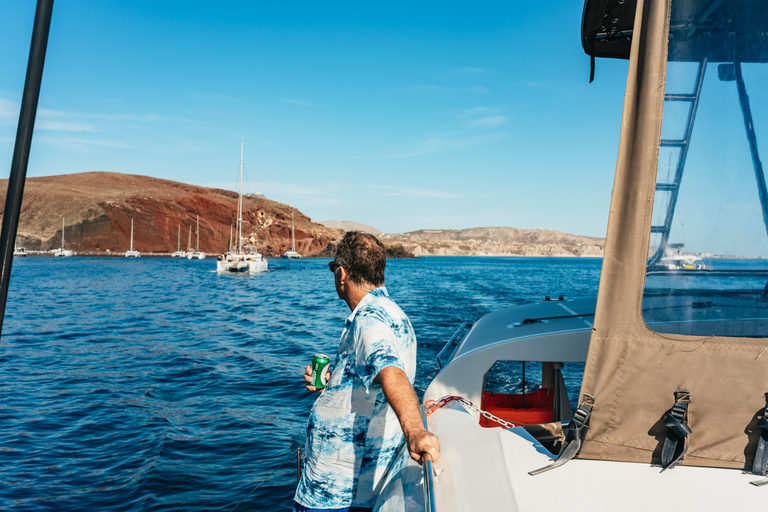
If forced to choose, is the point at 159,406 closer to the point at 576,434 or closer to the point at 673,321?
the point at 576,434

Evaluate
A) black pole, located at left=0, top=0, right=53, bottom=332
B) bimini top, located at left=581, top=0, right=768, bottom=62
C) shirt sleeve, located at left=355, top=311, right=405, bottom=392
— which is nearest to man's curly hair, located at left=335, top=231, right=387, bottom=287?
shirt sleeve, located at left=355, top=311, right=405, bottom=392

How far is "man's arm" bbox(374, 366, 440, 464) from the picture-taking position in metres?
1.72

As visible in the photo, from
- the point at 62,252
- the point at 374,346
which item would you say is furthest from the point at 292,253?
the point at 374,346

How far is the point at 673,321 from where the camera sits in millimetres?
2055

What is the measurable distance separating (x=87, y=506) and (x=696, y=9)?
696 cm

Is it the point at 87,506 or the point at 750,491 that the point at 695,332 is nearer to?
the point at 750,491

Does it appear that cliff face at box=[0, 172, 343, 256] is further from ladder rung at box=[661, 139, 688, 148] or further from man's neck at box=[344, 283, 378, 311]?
ladder rung at box=[661, 139, 688, 148]

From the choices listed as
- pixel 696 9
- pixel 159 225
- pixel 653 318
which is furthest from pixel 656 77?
pixel 159 225

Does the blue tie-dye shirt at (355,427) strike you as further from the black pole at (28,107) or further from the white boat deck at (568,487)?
the black pole at (28,107)

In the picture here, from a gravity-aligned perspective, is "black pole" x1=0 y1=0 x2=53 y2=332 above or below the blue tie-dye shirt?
above

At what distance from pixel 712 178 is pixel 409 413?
1.62 metres

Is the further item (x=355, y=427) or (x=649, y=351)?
(x=355, y=427)

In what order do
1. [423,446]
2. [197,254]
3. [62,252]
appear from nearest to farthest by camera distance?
[423,446], [62,252], [197,254]

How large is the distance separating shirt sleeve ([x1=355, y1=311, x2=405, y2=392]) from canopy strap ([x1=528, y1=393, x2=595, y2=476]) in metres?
0.72
